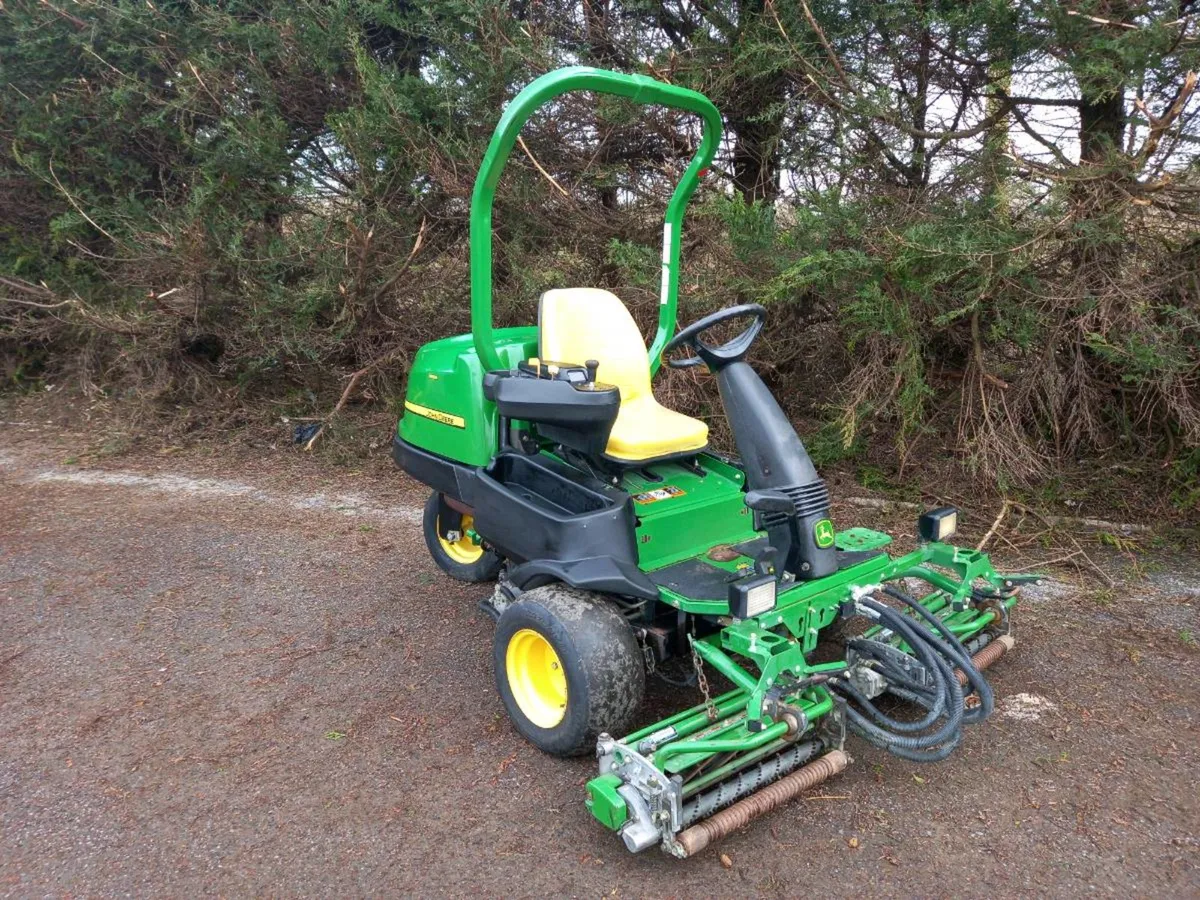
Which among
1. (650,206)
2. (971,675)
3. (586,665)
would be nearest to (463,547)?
(586,665)

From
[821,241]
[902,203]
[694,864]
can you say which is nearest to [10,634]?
[694,864]

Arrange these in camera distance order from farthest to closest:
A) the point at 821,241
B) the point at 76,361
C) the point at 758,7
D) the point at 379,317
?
the point at 76,361, the point at 379,317, the point at 758,7, the point at 821,241

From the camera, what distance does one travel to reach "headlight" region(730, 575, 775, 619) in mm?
2488

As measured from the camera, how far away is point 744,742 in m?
2.33

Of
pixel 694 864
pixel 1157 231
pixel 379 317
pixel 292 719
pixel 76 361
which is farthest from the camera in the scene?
pixel 76 361

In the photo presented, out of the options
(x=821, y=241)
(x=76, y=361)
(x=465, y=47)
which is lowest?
(x=76, y=361)

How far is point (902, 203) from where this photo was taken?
4.79 m

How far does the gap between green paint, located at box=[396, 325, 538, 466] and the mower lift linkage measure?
1.34m

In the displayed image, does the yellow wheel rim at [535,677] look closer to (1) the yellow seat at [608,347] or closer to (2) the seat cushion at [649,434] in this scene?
(2) the seat cushion at [649,434]

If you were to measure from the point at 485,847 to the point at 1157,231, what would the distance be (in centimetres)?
422

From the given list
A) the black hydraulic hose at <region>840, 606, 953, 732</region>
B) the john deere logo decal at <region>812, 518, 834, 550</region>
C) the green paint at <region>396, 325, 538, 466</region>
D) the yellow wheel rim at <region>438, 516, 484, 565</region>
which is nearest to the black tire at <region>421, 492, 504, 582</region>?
the yellow wheel rim at <region>438, 516, 484, 565</region>

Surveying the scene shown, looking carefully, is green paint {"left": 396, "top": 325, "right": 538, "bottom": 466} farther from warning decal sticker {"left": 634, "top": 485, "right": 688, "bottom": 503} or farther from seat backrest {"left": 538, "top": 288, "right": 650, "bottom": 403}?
warning decal sticker {"left": 634, "top": 485, "right": 688, "bottom": 503}

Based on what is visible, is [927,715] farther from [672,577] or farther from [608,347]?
[608,347]

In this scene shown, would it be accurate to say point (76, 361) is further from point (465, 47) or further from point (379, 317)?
point (465, 47)
